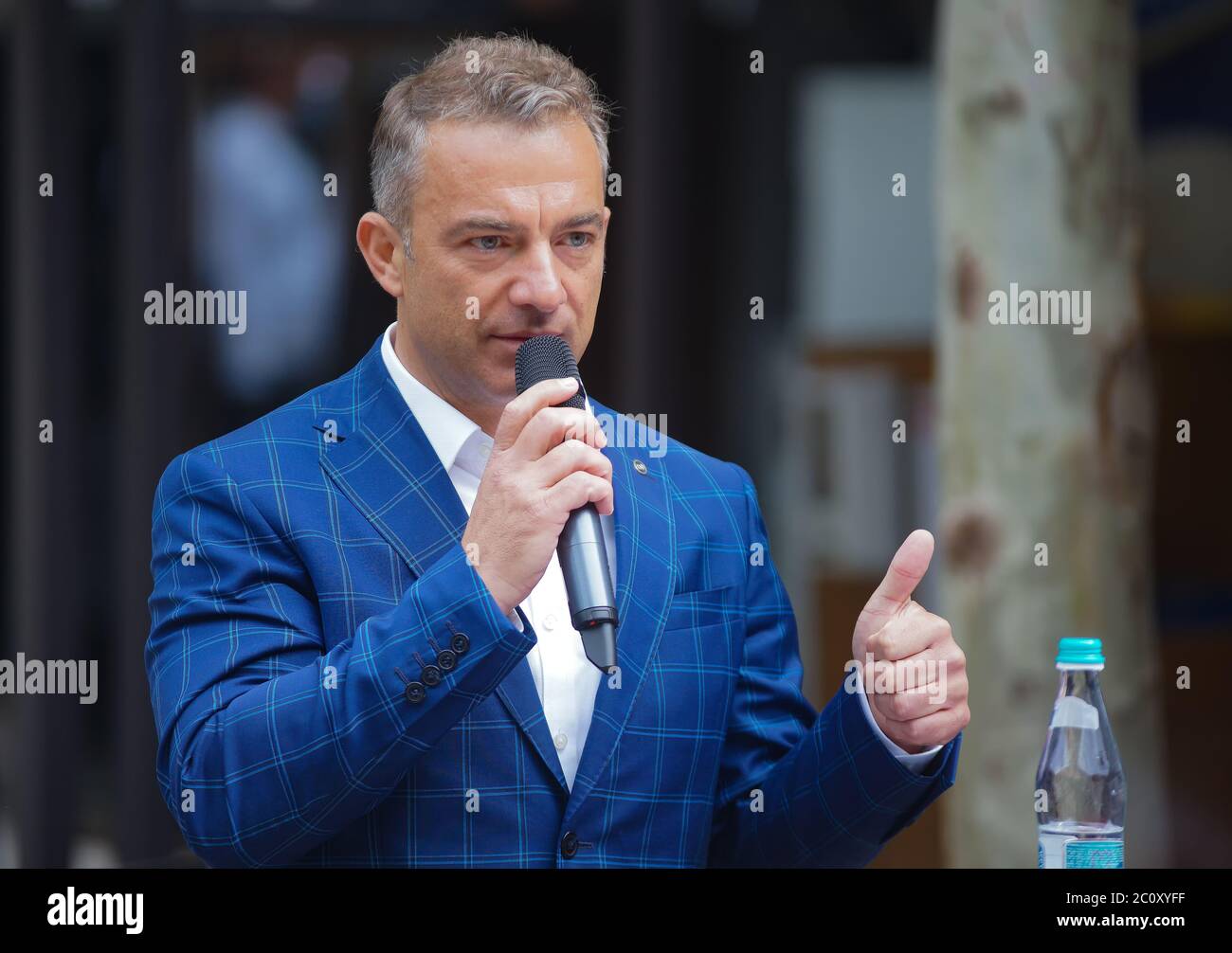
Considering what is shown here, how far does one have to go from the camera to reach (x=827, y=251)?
505cm

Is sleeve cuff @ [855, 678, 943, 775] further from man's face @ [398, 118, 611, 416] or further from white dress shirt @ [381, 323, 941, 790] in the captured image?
man's face @ [398, 118, 611, 416]

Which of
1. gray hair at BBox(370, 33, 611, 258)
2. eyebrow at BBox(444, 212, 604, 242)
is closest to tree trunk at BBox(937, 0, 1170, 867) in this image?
gray hair at BBox(370, 33, 611, 258)

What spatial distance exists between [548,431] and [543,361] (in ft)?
0.65

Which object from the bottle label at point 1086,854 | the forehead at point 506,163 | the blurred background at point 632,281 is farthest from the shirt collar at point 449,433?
the blurred background at point 632,281

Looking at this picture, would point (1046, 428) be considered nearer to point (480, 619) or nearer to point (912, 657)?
point (912, 657)

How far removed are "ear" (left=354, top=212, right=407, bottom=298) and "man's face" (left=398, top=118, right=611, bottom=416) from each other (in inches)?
1.8

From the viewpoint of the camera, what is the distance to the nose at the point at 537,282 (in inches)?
70.6

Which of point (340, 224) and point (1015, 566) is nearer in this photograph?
point (1015, 566)

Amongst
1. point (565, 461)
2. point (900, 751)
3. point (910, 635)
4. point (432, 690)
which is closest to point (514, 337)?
point (565, 461)

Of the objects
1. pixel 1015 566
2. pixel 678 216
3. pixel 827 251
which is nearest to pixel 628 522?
pixel 1015 566

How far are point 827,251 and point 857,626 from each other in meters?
3.45

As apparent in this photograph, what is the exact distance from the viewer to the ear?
1.90 metres

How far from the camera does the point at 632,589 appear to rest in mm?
1918
